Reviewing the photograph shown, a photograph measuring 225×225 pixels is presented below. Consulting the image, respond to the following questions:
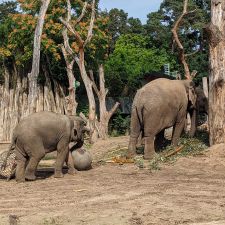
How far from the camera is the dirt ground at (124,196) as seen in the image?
748 centimetres

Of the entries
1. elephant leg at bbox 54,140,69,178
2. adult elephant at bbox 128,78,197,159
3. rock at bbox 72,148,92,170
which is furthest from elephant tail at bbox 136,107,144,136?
elephant leg at bbox 54,140,69,178

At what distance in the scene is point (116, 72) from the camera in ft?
92.7

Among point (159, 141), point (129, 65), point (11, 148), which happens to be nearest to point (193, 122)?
point (159, 141)

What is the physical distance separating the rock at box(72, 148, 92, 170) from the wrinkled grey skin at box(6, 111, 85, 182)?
26.1 inches

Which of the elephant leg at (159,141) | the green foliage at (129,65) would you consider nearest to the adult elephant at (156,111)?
the elephant leg at (159,141)

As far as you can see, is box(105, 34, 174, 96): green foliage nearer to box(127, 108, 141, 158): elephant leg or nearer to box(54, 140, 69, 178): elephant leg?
box(127, 108, 141, 158): elephant leg

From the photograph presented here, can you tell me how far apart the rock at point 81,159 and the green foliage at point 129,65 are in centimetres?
1528

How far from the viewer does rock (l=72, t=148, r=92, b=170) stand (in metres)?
12.9

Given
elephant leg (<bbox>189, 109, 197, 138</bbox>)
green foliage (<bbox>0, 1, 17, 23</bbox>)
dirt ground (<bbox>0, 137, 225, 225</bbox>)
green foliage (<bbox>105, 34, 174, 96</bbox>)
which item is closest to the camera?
dirt ground (<bbox>0, 137, 225, 225</bbox>)

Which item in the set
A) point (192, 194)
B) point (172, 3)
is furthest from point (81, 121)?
point (172, 3)

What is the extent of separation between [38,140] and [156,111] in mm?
3975

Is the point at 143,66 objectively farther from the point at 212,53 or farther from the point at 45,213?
the point at 45,213

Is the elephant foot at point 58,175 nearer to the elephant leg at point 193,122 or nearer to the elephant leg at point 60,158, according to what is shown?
the elephant leg at point 60,158

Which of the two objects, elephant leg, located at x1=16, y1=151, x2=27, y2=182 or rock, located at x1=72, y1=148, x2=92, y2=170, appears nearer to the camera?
elephant leg, located at x1=16, y1=151, x2=27, y2=182
